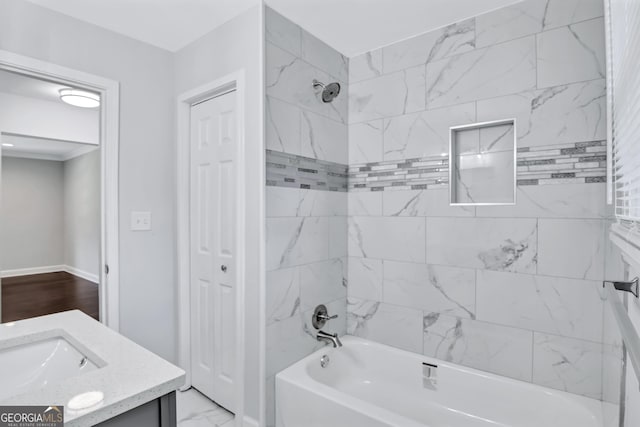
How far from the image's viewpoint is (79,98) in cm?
213

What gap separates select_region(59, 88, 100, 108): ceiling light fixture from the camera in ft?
6.84

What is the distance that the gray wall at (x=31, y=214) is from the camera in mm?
1865

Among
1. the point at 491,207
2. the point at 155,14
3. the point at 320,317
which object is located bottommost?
the point at 320,317

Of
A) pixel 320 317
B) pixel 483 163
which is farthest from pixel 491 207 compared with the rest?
pixel 320 317

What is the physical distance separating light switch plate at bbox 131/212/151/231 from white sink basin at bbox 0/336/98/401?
1.13 meters

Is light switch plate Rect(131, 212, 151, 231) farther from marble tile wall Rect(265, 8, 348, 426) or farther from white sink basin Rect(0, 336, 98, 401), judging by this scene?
white sink basin Rect(0, 336, 98, 401)

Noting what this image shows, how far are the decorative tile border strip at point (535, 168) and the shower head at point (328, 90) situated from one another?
22.2 inches

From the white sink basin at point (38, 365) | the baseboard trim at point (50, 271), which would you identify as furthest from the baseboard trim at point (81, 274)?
the white sink basin at point (38, 365)

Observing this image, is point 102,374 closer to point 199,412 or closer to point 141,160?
point 199,412

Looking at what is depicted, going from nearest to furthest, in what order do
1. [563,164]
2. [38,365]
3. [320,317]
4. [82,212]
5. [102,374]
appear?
[102,374] < [38,365] < [563,164] < [82,212] < [320,317]

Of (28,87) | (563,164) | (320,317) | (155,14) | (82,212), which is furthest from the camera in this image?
(320,317)

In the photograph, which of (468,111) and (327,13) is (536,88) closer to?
(468,111)

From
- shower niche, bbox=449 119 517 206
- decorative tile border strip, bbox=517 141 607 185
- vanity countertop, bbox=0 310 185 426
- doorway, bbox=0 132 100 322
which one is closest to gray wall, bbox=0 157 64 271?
doorway, bbox=0 132 100 322

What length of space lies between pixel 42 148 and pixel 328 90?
1.76 meters
